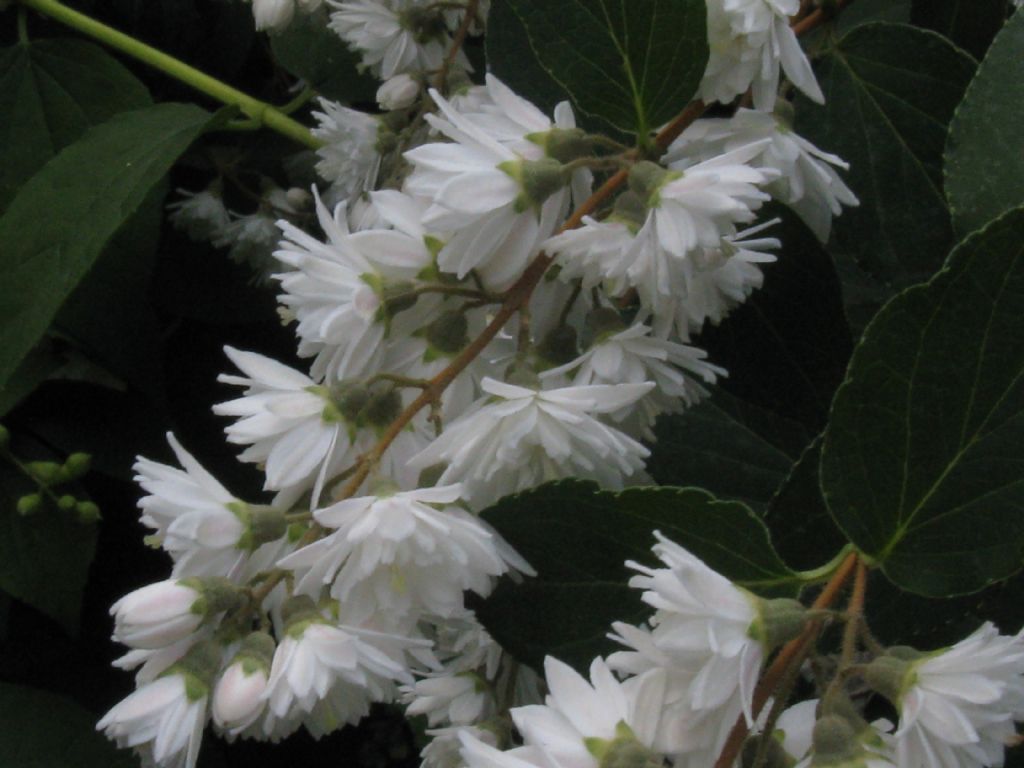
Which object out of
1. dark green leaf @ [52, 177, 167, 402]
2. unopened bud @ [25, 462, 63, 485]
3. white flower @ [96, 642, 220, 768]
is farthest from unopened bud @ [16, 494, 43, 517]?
white flower @ [96, 642, 220, 768]

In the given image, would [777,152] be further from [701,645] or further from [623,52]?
[701,645]

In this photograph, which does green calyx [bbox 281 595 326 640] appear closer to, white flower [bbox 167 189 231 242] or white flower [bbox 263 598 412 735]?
white flower [bbox 263 598 412 735]

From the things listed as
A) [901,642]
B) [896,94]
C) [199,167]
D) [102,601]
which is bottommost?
[102,601]

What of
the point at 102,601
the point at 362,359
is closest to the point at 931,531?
the point at 362,359

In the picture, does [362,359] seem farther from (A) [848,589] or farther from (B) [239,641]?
(A) [848,589]

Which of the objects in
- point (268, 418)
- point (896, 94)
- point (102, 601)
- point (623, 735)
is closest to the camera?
point (623, 735)

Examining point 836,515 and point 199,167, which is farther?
point 199,167

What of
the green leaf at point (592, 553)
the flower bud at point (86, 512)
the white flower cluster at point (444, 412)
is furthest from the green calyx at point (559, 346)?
the flower bud at point (86, 512)
